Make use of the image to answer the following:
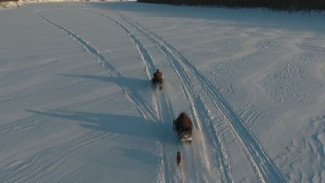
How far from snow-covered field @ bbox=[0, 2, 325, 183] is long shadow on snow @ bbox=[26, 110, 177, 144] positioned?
1.1 inches

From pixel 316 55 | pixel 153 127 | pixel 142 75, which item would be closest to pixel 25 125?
pixel 153 127

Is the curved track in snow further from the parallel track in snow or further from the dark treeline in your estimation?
the dark treeline

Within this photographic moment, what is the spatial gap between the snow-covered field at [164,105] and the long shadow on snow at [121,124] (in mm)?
27

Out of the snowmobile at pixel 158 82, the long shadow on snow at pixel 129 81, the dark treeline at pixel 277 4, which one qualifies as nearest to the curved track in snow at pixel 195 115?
the long shadow on snow at pixel 129 81

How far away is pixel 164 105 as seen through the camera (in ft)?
37.7

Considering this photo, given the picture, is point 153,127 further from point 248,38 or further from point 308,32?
point 308,32

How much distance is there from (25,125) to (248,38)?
11.6m

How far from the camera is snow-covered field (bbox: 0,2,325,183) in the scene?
8664 millimetres

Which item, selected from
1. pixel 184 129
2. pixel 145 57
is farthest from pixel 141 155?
pixel 145 57

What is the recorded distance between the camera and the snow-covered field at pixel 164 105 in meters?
8.66

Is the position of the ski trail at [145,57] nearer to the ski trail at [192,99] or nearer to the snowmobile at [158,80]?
the ski trail at [192,99]

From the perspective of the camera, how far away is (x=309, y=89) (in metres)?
12.4

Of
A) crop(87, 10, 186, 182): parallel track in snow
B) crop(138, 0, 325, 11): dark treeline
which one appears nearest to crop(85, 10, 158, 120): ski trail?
crop(87, 10, 186, 182): parallel track in snow

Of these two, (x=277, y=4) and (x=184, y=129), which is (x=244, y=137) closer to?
(x=184, y=129)
